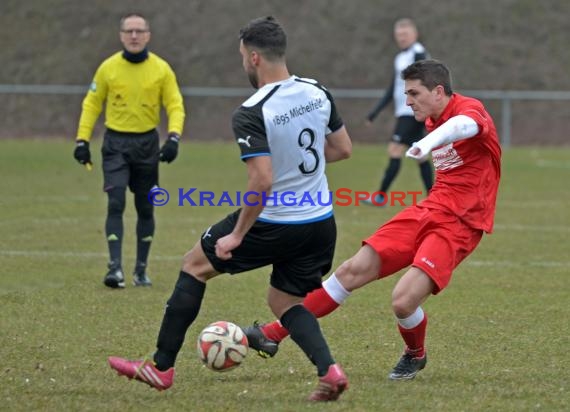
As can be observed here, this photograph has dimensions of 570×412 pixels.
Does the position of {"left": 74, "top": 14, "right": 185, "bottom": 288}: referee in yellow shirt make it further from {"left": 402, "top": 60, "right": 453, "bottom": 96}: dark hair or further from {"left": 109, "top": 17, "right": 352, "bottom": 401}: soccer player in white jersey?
{"left": 109, "top": 17, "right": 352, "bottom": 401}: soccer player in white jersey

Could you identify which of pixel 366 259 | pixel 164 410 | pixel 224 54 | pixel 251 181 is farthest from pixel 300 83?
pixel 224 54

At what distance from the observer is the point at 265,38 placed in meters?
5.27

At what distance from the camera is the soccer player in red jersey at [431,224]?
5.99m

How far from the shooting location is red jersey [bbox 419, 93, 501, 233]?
607 cm

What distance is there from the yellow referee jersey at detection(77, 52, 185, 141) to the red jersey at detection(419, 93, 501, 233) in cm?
346

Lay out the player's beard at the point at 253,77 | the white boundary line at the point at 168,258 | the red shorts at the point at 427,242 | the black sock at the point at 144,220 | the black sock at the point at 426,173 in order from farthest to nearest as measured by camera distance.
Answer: the black sock at the point at 426,173, the white boundary line at the point at 168,258, the black sock at the point at 144,220, the red shorts at the point at 427,242, the player's beard at the point at 253,77

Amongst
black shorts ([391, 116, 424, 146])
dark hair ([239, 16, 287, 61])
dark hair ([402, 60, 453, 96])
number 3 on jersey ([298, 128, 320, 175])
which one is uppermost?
dark hair ([239, 16, 287, 61])

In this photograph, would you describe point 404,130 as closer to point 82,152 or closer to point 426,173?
point 426,173

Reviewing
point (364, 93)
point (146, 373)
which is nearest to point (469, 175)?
point (146, 373)

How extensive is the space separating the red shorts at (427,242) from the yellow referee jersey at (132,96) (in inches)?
133

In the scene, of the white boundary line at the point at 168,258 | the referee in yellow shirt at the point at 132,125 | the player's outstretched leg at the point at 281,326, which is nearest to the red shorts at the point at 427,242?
the player's outstretched leg at the point at 281,326

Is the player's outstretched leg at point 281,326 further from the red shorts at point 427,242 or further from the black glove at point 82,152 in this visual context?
the black glove at point 82,152

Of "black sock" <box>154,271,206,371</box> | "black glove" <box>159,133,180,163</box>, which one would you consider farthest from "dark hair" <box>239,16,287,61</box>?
"black glove" <box>159,133,180,163</box>

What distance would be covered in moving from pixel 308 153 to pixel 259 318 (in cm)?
269
